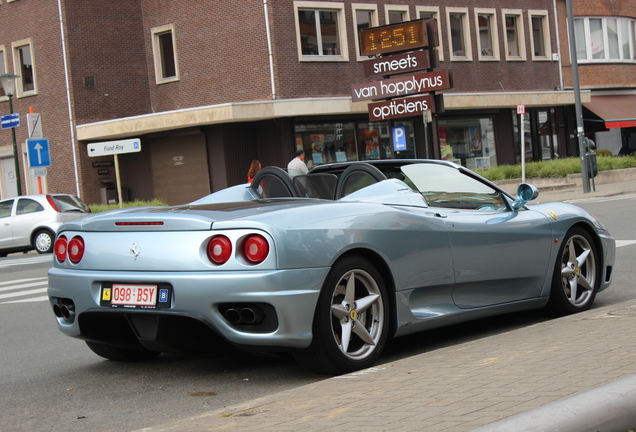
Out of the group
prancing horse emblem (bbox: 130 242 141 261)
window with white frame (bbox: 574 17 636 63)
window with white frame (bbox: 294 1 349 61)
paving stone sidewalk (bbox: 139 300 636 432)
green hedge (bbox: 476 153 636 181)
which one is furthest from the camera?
window with white frame (bbox: 574 17 636 63)

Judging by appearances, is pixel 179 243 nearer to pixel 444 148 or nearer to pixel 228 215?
pixel 228 215

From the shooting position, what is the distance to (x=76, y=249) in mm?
5719

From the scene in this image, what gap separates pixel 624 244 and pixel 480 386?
8.74m

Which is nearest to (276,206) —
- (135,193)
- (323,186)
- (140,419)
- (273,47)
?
(323,186)

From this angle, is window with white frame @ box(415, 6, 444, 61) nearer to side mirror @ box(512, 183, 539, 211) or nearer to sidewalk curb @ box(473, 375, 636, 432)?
side mirror @ box(512, 183, 539, 211)

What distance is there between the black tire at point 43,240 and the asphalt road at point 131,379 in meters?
14.1

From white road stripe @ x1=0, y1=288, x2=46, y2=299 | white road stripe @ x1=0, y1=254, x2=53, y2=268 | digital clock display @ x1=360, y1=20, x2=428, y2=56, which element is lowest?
white road stripe @ x1=0, y1=288, x2=46, y2=299

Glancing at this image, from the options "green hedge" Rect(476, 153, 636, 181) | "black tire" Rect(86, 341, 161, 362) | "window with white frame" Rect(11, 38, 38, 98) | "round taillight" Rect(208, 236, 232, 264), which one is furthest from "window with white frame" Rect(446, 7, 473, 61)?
"round taillight" Rect(208, 236, 232, 264)

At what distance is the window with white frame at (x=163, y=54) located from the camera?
108 feet

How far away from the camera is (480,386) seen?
4312 mm

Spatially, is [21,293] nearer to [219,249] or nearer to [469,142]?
[219,249]

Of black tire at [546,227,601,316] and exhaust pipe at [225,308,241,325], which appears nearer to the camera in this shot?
exhaust pipe at [225,308,241,325]

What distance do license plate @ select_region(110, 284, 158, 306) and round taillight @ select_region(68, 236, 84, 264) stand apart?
17.5 inches

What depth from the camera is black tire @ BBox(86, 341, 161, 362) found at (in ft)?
20.5
